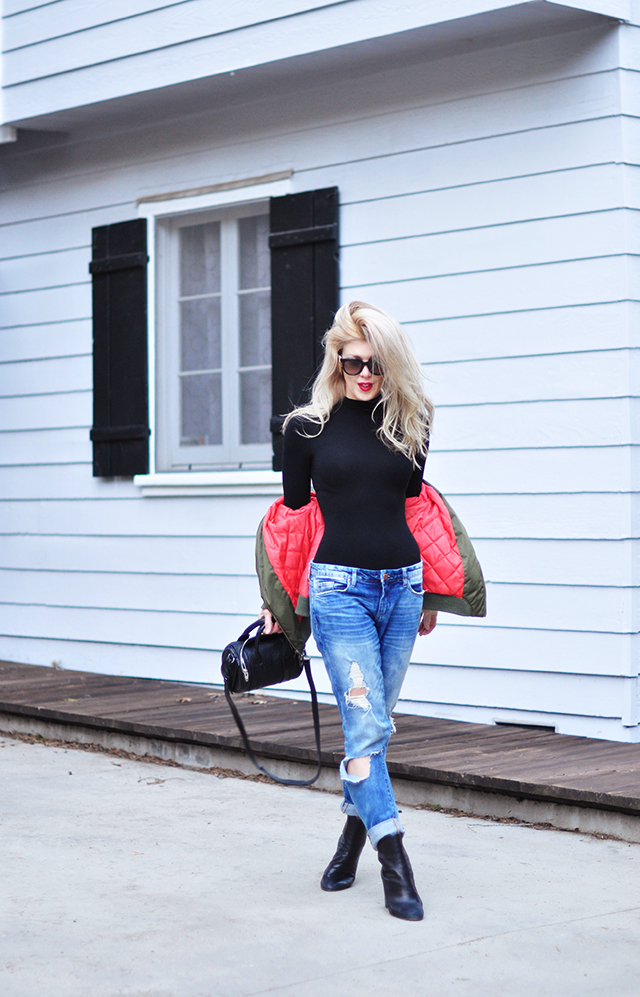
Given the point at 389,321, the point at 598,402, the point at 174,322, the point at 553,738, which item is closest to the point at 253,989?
the point at 389,321

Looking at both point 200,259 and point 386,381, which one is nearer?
point 386,381

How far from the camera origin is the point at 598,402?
599cm

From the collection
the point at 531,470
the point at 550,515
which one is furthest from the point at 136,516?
the point at 550,515

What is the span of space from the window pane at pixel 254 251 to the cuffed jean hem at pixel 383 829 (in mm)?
4362

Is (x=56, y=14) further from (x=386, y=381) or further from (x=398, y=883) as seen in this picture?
(x=398, y=883)

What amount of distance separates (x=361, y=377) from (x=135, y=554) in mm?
4410

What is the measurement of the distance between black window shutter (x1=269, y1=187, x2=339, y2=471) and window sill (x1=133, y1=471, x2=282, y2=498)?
0.38 feet

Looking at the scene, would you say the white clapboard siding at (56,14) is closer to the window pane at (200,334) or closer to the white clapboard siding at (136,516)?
the window pane at (200,334)

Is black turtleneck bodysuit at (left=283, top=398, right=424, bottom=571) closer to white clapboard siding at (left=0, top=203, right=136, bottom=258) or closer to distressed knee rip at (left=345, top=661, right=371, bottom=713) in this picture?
distressed knee rip at (left=345, top=661, right=371, bottom=713)

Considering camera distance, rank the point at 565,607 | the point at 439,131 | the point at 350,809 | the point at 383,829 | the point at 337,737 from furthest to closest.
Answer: the point at 439,131
the point at 565,607
the point at 337,737
the point at 350,809
the point at 383,829

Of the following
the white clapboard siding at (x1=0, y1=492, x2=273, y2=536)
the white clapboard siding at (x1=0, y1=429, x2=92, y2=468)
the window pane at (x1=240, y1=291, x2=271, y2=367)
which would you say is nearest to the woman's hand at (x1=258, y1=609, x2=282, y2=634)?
the white clapboard siding at (x1=0, y1=492, x2=273, y2=536)

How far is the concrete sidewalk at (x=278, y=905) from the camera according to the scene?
11.0 ft

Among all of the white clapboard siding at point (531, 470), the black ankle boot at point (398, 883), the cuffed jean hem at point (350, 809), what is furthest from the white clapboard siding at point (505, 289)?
the black ankle boot at point (398, 883)

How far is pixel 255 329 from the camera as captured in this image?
767 centimetres
